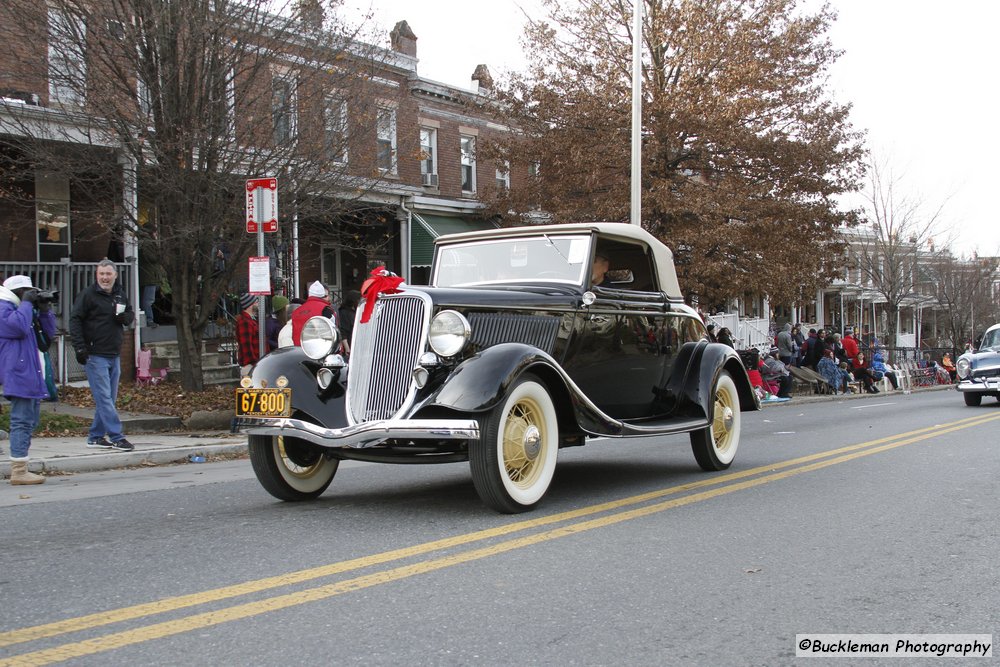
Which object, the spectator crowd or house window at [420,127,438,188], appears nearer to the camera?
the spectator crowd

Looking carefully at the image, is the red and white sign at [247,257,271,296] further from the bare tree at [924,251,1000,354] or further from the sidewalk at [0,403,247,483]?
the bare tree at [924,251,1000,354]

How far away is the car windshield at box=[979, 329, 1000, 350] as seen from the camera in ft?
63.5

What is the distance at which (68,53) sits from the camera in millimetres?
13008

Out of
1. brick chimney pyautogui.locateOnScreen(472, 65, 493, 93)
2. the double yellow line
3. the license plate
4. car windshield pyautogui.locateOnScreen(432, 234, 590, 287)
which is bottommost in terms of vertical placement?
the double yellow line

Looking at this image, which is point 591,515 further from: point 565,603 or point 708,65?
point 708,65

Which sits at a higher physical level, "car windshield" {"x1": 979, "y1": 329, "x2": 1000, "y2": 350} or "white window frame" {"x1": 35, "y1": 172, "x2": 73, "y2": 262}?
"white window frame" {"x1": 35, "y1": 172, "x2": 73, "y2": 262}

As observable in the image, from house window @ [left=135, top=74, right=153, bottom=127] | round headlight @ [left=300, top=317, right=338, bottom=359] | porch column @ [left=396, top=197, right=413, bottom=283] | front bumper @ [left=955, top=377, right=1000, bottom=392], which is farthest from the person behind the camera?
porch column @ [left=396, top=197, right=413, bottom=283]

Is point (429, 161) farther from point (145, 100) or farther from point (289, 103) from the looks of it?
point (145, 100)

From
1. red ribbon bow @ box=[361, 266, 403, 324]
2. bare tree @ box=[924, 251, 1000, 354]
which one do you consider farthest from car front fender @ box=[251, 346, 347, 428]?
bare tree @ box=[924, 251, 1000, 354]

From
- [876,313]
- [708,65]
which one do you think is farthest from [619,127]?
[876,313]

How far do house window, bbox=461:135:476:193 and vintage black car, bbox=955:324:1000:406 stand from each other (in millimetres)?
14715

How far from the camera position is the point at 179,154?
1299 cm

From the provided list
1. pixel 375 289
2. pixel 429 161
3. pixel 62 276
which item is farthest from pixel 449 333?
pixel 429 161

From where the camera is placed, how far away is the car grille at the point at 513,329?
6219 mm
